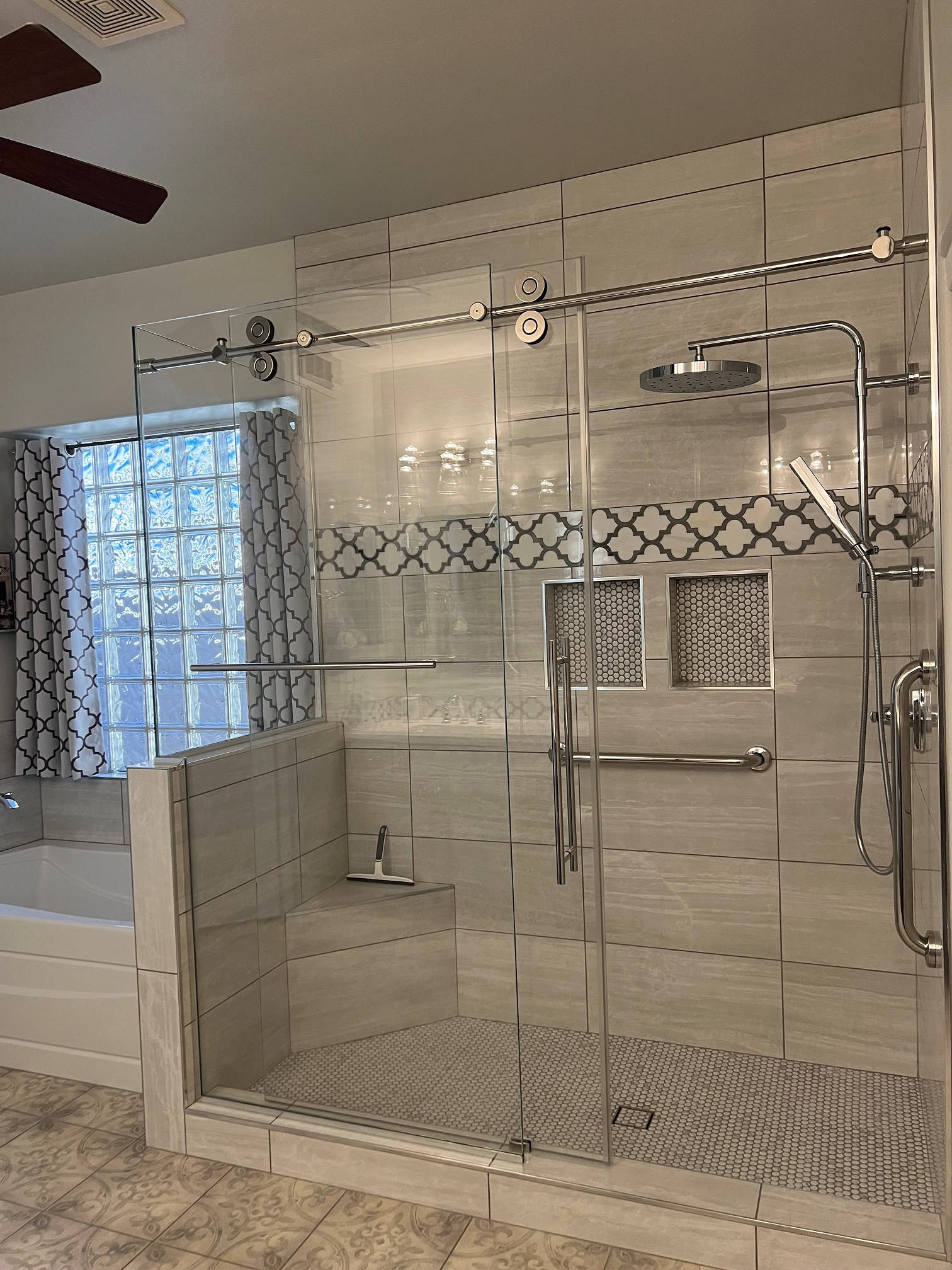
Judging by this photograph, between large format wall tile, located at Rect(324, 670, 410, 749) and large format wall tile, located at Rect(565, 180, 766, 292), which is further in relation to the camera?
large format wall tile, located at Rect(565, 180, 766, 292)

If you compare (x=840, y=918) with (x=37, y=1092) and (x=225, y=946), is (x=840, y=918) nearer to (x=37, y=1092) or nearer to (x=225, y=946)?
(x=225, y=946)

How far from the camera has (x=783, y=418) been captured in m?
2.66

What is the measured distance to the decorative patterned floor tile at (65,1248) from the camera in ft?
6.72

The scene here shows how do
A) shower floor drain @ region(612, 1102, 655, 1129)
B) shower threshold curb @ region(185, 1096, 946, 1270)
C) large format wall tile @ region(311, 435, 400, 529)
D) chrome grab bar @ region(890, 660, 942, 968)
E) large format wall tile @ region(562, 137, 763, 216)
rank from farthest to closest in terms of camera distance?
large format wall tile @ region(562, 137, 763, 216) → shower floor drain @ region(612, 1102, 655, 1129) → large format wall tile @ region(311, 435, 400, 529) → shower threshold curb @ region(185, 1096, 946, 1270) → chrome grab bar @ region(890, 660, 942, 968)

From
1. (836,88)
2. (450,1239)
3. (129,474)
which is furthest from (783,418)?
(129,474)

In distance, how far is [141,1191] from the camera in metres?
2.30

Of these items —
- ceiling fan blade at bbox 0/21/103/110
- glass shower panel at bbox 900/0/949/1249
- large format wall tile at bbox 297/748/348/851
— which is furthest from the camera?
large format wall tile at bbox 297/748/348/851

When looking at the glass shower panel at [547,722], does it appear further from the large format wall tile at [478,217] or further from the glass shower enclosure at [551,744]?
the large format wall tile at [478,217]

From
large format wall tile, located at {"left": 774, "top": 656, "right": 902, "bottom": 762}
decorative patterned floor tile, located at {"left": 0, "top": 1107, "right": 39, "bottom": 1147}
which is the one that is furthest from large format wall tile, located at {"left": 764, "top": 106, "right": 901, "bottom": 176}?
decorative patterned floor tile, located at {"left": 0, "top": 1107, "right": 39, "bottom": 1147}

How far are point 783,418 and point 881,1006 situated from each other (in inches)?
64.0

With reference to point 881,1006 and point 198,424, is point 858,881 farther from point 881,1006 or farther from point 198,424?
point 198,424

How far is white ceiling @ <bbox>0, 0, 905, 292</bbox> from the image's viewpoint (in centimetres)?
207

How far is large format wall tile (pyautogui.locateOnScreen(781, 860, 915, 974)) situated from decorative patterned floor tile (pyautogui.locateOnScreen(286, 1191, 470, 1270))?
1.19m

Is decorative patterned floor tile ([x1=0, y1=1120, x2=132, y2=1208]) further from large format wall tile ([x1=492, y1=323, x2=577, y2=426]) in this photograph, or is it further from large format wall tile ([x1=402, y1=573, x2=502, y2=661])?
large format wall tile ([x1=492, y1=323, x2=577, y2=426])
